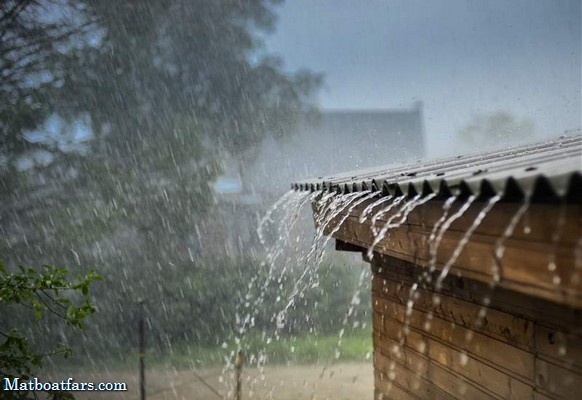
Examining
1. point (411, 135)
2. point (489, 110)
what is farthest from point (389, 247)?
point (489, 110)

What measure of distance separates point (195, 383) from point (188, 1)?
1128cm

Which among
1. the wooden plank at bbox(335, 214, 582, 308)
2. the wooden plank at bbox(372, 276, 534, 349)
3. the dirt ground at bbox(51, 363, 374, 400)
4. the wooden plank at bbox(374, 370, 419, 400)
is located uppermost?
the wooden plank at bbox(335, 214, 582, 308)

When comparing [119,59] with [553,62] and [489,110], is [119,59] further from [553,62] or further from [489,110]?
[553,62]

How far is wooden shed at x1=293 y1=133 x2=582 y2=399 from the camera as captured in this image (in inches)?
48.8

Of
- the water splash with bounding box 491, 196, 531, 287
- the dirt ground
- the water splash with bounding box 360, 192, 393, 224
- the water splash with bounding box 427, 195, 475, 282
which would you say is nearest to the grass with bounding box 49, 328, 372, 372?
the dirt ground

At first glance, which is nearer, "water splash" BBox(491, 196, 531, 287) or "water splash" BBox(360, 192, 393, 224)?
"water splash" BBox(491, 196, 531, 287)

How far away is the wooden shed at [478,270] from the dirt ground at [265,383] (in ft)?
18.1

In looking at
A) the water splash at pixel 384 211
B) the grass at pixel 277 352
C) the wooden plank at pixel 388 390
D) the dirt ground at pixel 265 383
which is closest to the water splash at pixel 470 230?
the water splash at pixel 384 211

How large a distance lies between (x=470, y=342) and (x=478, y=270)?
0.96 meters

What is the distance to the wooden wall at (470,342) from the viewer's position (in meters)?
1.79

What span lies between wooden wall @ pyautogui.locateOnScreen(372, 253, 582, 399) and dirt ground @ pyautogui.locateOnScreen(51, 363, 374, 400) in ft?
17.0

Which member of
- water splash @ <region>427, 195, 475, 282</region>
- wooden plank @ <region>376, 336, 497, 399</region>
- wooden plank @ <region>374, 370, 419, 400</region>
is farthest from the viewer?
wooden plank @ <region>374, 370, 419, 400</region>

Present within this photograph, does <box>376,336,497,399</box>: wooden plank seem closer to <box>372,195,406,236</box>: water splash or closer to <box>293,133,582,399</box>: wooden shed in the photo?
<box>293,133,582,399</box>: wooden shed

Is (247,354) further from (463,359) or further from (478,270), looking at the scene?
(478,270)
